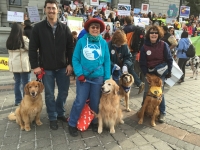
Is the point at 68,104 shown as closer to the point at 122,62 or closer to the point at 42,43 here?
the point at 122,62

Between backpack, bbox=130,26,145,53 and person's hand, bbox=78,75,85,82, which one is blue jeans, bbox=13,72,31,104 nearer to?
person's hand, bbox=78,75,85,82

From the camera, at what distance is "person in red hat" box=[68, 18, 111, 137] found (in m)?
3.42

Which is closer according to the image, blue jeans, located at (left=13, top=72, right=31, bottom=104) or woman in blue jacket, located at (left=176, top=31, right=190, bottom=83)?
blue jeans, located at (left=13, top=72, right=31, bottom=104)

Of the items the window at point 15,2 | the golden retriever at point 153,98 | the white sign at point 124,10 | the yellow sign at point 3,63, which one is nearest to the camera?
the golden retriever at point 153,98

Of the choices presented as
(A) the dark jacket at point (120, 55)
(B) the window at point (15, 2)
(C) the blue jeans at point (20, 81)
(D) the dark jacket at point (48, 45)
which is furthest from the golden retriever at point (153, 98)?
(B) the window at point (15, 2)

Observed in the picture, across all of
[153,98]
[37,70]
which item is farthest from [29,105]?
[153,98]

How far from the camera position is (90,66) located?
3.46m

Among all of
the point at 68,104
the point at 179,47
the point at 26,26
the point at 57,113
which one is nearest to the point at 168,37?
the point at 179,47

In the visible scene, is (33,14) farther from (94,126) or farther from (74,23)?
(94,126)

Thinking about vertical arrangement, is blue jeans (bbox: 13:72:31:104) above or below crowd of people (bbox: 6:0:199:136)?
below

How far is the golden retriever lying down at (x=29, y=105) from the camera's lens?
366cm

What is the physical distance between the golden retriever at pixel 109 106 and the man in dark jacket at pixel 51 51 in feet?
2.70

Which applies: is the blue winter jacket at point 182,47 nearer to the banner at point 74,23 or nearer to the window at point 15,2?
the banner at point 74,23

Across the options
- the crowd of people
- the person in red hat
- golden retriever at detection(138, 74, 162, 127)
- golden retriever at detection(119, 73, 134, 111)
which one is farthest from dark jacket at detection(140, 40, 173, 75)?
the person in red hat
